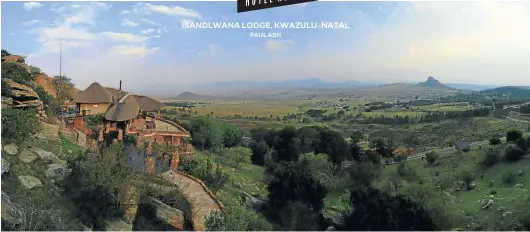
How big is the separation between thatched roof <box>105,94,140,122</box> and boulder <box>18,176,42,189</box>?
4039mm

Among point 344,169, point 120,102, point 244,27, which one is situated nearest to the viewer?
point 244,27

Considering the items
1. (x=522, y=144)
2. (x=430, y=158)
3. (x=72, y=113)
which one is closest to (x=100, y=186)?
(x=72, y=113)

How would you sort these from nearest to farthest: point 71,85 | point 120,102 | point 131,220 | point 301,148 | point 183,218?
point 131,220
point 183,218
point 120,102
point 71,85
point 301,148

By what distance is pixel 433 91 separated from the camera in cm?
1351

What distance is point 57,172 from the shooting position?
7516 mm

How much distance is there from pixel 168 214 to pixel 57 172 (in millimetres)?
1880

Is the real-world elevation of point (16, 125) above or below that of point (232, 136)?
above

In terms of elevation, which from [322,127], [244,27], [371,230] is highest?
[244,27]

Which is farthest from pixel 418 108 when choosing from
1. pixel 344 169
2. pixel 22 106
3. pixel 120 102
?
pixel 22 106

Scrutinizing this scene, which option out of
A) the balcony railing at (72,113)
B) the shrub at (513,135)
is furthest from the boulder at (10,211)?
the shrub at (513,135)

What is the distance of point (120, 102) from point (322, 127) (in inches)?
236

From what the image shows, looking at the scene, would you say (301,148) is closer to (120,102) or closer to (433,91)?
(433,91)

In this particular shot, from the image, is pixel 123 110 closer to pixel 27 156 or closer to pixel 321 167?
pixel 27 156

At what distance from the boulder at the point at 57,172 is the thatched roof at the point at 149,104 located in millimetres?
4010
